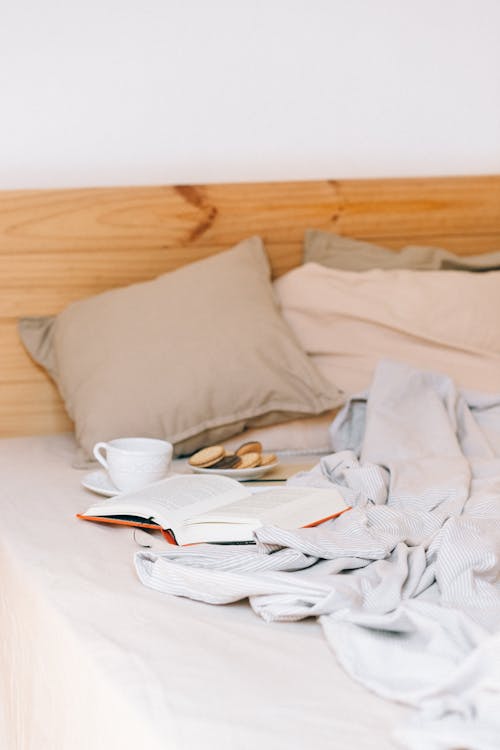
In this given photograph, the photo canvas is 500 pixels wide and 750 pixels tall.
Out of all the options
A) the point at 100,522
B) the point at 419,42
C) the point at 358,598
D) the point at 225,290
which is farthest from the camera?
the point at 419,42

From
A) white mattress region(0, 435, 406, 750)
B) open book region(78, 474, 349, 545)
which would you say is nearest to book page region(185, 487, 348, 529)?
open book region(78, 474, 349, 545)

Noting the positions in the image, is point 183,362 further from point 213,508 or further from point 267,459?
point 213,508

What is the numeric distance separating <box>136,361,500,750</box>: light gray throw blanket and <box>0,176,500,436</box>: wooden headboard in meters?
0.65

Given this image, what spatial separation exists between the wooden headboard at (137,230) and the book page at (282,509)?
2.76 ft

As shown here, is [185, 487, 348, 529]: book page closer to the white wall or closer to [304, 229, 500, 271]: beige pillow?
[304, 229, 500, 271]: beige pillow

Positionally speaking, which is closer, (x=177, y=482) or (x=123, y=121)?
(x=177, y=482)

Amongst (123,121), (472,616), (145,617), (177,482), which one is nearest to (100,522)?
(177,482)

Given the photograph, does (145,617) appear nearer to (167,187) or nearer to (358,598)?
(358,598)

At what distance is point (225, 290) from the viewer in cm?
205

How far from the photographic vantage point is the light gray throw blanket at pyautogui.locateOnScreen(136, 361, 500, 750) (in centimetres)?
92

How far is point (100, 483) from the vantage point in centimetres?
170

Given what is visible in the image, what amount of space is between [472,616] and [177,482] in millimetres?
617

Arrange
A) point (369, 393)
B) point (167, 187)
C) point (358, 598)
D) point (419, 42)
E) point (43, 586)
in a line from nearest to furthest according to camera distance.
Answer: point (358, 598) → point (43, 586) → point (369, 393) → point (167, 187) → point (419, 42)

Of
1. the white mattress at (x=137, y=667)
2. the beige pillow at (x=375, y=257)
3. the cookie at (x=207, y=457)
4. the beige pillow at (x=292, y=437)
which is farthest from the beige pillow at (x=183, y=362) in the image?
the white mattress at (x=137, y=667)
